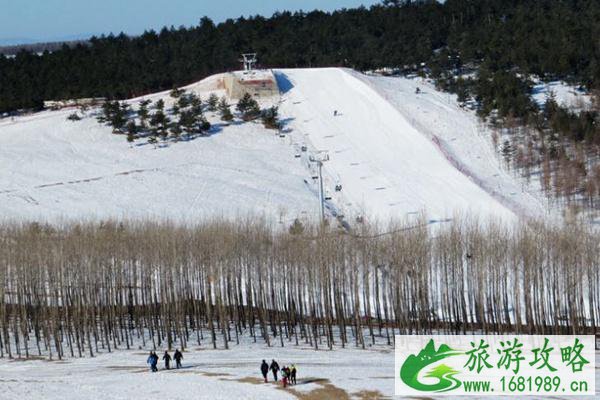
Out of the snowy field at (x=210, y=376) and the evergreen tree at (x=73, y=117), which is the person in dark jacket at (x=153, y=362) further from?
the evergreen tree at (x=73, y=117)

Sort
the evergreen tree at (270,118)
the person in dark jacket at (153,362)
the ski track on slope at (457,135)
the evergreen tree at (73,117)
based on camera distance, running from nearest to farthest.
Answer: the person in dark jacket at (153,362) < the ski track on slope at (457,135) < the evergreen tree at (270,118) < the evergreen tree at (73,117)

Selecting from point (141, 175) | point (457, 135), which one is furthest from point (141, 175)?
point (457, 135)

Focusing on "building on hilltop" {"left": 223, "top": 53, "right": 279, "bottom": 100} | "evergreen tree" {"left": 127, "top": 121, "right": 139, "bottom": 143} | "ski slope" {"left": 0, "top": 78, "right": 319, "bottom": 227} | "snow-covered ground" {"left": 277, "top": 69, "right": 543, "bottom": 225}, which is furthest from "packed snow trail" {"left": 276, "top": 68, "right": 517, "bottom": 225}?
"evergreen tree" {"left": 127, "top": 121, "right": 139, "bottom": 143}

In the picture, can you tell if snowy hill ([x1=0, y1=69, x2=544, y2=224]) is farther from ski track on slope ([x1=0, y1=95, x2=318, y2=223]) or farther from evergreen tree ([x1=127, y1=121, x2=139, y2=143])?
evergreen tree ([x1=127, y1=121, x2=139, y2=143])

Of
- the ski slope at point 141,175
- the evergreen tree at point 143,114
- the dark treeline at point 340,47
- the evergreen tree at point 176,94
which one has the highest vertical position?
the dark treeline at point 340,47

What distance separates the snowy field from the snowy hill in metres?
14.1

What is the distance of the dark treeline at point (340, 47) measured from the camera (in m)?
78.8

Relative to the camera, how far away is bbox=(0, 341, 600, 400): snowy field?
1273 inches

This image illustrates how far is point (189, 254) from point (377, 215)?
13.1 metres

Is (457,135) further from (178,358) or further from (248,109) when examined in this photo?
(178,358)

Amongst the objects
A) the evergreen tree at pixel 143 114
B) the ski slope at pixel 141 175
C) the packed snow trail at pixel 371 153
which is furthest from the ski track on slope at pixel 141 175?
the packed snow trail at pixel 371 153

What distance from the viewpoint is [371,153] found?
6744 cm

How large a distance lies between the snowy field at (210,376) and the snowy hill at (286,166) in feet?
46.3

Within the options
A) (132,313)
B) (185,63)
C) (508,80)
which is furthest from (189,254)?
(185,63)
